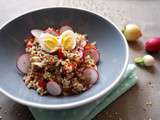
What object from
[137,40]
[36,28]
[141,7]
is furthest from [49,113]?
[141,7]

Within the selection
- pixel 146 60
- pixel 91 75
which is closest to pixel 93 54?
pixel 91 75

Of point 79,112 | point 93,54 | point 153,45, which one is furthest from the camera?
point 153,45

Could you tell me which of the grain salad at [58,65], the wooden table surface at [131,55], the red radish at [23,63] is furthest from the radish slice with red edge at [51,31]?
the wooden table surface at [131,55]

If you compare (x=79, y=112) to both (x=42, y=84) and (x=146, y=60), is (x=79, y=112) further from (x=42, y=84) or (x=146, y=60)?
(x=146, y=60)

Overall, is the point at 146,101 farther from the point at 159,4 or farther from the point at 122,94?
the point at 159,4

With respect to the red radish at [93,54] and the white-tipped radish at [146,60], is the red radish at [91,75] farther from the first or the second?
the white-tipped radish at [146,60]

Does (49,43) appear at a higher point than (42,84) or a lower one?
higher

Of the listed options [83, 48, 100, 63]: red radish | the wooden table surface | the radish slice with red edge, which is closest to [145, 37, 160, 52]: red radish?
the wooden table surface
